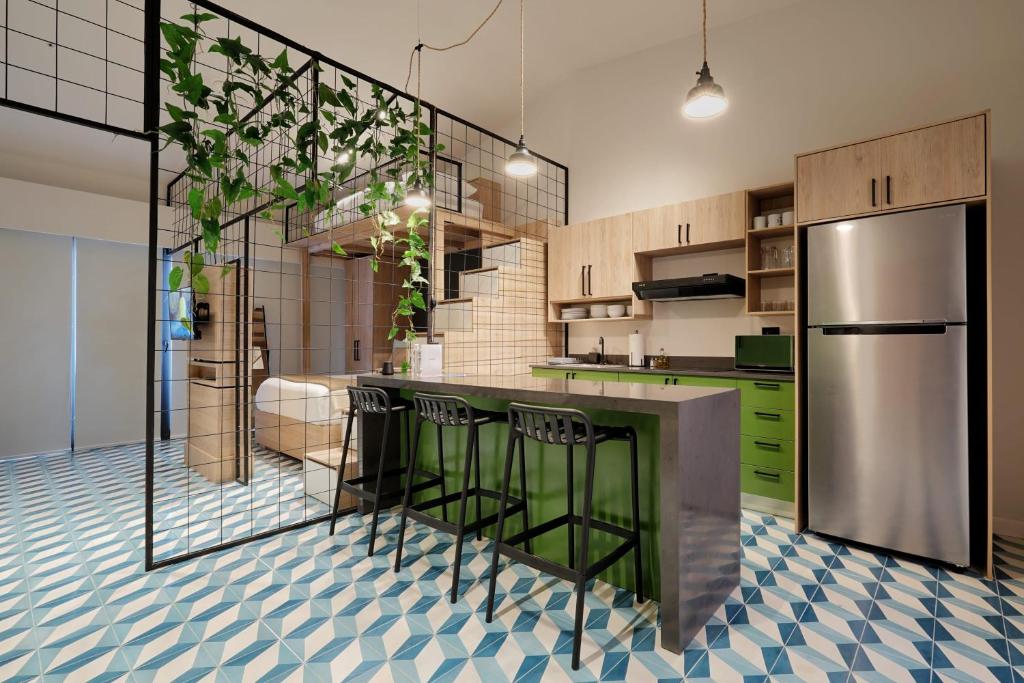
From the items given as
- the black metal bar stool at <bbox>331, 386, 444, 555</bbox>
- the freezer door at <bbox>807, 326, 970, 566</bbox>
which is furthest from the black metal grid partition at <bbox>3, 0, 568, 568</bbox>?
the freezer door at <bbox>807, 326, 970, 566</bbox>

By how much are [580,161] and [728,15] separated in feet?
5.78

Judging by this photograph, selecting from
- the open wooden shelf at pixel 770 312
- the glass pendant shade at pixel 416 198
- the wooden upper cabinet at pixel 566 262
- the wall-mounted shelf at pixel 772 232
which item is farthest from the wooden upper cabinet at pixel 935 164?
the glass pendant shade at pixel 416 198

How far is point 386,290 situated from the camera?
7.38m

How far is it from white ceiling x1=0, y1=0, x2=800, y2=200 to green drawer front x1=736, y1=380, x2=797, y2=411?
9.21 ft

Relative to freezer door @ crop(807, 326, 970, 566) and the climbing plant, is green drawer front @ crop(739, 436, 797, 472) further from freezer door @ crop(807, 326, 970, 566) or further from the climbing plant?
the climbing plant

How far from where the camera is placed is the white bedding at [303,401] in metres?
4.45

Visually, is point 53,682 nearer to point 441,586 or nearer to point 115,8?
point 441,586

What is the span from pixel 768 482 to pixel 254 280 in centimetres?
446

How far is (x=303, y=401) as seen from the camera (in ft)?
15.3

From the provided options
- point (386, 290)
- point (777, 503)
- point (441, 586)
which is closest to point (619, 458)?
point (441, 586)

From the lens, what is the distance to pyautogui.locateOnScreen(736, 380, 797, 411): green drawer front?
127 inches

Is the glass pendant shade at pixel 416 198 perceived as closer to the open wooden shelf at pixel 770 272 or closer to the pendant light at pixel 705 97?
the pendant light at pixel 705 97

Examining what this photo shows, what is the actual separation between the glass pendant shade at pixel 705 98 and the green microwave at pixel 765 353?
1651mm

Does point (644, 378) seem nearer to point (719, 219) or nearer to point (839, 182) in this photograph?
point (719, 219)
